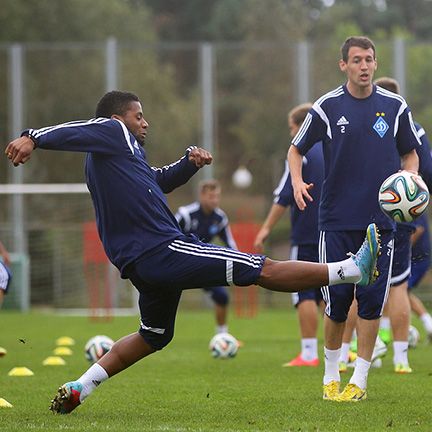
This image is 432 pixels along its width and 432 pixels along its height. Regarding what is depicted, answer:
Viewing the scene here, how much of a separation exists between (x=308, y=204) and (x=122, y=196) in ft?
13.3

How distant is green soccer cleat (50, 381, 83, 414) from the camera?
708cm

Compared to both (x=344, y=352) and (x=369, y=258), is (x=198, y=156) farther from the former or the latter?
(x=344, y=352)

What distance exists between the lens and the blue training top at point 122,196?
6746 millimetres

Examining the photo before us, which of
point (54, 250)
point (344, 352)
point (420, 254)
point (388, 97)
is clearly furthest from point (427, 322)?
point (54, 250)

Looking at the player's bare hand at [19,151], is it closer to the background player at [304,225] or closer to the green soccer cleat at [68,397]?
the green soccer cleat at [68,397]

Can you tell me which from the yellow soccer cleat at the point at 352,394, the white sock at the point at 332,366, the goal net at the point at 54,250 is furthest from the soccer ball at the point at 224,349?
the goal net at the point at 54,250

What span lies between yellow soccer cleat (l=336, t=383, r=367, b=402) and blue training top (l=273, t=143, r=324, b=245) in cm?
293

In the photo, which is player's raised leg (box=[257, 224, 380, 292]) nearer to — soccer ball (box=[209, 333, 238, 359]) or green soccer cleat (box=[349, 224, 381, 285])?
green soccer cleat (box=[349, 224, 381, 285])

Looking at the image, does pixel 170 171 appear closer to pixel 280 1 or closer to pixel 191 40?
pixel 280 1

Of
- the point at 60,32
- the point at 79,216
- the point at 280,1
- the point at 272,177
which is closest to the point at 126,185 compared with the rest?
the point at 79,216

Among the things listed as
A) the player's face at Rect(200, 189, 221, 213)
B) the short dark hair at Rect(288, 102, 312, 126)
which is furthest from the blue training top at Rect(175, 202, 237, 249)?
the short dark hair at Rect(288, 102, 312, 126)

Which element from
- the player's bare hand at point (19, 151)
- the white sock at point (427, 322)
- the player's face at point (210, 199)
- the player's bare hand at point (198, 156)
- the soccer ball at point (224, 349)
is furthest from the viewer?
the player's face at point (210, 199)

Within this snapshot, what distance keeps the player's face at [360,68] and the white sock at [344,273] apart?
144 cm

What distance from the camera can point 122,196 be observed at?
6828 millimetres
